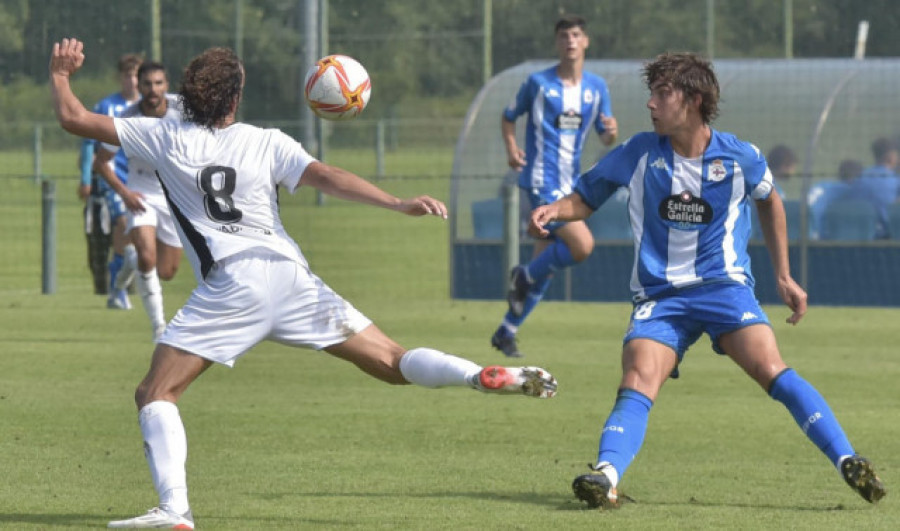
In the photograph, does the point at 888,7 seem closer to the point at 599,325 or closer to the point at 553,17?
the point at 553,17

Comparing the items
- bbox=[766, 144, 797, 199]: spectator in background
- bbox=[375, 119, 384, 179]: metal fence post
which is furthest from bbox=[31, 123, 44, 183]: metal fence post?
bbox=[766, 144, 797, 199]: spectator in background

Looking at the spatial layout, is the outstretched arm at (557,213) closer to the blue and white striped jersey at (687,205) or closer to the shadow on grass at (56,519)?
the blue and white striped jersey at (687,205)

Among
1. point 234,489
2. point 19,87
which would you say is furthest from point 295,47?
point 234,489

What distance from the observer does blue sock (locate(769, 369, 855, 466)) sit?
7.19 m

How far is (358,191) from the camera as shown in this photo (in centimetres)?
680

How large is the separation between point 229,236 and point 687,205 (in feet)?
6.22

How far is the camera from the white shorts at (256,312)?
6.82 meters

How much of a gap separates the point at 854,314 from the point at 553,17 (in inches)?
380

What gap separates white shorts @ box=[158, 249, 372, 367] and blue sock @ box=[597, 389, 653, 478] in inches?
42.4

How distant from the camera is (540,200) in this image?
14.1 metres

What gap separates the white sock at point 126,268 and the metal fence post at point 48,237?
211cm

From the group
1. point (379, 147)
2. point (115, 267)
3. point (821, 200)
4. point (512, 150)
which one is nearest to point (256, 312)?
point (512, 150)

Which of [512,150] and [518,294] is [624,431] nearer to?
[518,294]

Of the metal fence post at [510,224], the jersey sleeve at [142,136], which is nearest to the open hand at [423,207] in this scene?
the jersey sleeve at [142,136]
